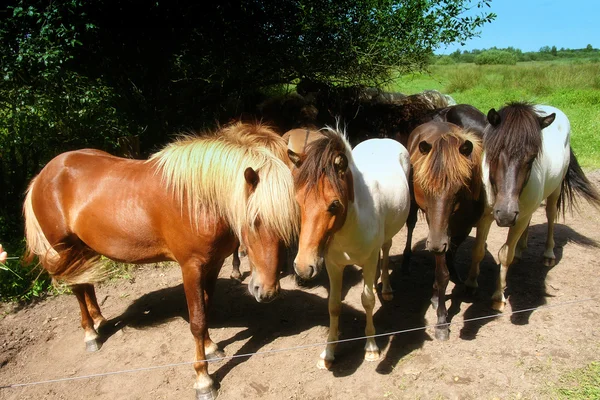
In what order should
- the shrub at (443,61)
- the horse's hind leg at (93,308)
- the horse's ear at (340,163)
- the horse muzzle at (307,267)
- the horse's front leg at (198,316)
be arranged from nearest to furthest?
the horse muzzle at (307,267), the horse's ear at (340,163), the horse's front leg at (198,316), the horse's hind leg at (93,308), the shrub at (443,61)

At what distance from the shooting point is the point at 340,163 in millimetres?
2529

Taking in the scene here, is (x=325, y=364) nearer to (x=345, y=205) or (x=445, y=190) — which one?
(x=345, y=205)

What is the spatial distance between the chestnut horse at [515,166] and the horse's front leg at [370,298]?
102 cm

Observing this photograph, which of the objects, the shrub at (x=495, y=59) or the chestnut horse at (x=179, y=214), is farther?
the shrub at (x=495, y=59)

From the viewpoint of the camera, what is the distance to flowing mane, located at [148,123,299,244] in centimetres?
253

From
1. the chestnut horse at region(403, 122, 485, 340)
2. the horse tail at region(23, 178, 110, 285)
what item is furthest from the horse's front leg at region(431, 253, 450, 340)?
the horse tail at region(23, 178, 110, 285)

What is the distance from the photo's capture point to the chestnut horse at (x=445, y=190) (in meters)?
3.08

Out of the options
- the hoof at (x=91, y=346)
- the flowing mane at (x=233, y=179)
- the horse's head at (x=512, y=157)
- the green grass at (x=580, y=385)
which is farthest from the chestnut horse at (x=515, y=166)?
the hoof at (x=91, y=346)

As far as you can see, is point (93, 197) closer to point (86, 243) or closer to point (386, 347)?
point (86, 243)

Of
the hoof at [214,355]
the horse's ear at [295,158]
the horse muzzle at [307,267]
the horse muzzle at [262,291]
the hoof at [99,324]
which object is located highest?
the horse's ear at [295,158]

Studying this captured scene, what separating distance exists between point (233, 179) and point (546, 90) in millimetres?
19463

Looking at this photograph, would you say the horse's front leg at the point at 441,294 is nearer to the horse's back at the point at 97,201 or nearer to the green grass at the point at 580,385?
the green grass at the point at 580,385

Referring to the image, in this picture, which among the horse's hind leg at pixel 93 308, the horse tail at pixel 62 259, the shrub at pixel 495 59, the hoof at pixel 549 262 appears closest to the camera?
the horse tail at pixel 62 259

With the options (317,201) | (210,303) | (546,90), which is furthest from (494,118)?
(546,90)
